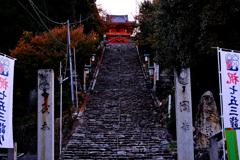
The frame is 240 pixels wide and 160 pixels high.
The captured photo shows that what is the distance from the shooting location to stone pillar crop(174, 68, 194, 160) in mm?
7805

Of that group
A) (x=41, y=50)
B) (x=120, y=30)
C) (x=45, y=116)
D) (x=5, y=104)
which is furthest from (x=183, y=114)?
(x=120, y=30)

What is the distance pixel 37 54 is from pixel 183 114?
29.6 feet

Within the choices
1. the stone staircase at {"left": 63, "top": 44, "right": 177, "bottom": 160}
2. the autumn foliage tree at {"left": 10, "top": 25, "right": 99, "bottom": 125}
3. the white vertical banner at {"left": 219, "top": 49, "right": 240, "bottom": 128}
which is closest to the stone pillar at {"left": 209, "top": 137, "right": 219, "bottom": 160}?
the white vertical banner at {"left": 219, "top": 49, "right": 240, "bottom": 128}

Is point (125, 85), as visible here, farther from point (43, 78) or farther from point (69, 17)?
point (43, 78)

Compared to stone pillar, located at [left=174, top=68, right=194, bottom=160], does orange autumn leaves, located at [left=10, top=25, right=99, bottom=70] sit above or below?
above

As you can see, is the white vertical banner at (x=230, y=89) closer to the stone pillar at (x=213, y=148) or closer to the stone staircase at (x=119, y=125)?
the stone pillar at (x=213, y=148)

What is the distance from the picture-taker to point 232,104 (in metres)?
5.98

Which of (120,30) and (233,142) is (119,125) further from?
(120,30)

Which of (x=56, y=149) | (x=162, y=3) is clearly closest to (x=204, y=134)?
(x=56, y=149)

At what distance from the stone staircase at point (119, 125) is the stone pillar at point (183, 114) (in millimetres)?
2344

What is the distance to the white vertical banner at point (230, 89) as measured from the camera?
19.3ft

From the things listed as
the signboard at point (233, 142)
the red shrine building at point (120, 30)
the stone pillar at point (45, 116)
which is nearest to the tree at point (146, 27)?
the stone pillar at point (45, 116)

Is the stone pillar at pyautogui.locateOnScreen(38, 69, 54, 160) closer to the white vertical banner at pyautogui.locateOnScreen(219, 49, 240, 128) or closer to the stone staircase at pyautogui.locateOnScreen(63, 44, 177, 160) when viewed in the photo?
the stone staircase at pyautogui.locateOnScreen(63, 44, 177, 160)

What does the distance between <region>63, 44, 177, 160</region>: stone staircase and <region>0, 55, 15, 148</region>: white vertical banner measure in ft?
15.1
